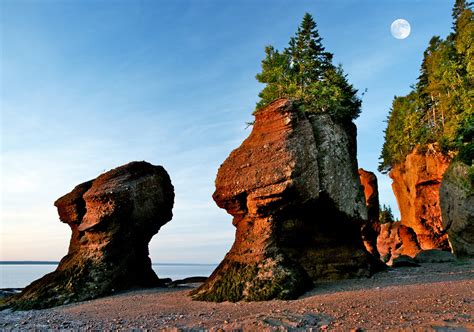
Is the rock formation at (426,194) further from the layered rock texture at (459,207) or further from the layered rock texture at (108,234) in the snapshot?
the layered rock texture at (108,234)

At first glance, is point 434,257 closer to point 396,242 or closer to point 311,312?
point 396,242

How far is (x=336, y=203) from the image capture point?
17.4 metres

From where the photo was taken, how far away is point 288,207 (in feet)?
53.3

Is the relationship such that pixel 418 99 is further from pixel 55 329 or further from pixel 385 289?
pixel 55 329

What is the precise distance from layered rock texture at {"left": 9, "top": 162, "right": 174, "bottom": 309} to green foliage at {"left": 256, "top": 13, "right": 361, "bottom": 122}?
9934mm

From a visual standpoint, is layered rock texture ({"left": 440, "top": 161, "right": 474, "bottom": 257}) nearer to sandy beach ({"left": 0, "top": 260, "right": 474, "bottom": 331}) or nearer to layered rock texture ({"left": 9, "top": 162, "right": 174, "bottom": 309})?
sandy beach ({"left": 0, "top": 260, "right": 474, "bottom": 331})

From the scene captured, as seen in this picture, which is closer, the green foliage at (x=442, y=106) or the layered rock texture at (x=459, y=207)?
the layered rock texture at (x=459, y=207)

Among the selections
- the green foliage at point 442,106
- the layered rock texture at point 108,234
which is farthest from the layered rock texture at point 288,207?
the green foliage at point 442,106

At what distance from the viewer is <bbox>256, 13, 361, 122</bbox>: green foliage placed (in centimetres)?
1995

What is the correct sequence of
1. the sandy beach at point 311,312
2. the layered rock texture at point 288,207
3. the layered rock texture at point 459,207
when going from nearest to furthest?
the sandy beach at point 311,312 → the layered rock texture at point 288,207 → the layered rock texture at point 459,207

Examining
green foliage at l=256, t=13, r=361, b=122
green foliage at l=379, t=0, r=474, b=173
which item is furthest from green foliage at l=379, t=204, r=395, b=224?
green foliage at l=256, t=13, r=361, b=122

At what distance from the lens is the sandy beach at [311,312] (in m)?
9.36

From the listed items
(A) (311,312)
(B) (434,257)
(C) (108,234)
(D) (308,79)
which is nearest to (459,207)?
(B) (434,257)

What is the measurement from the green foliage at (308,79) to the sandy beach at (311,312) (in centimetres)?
905
